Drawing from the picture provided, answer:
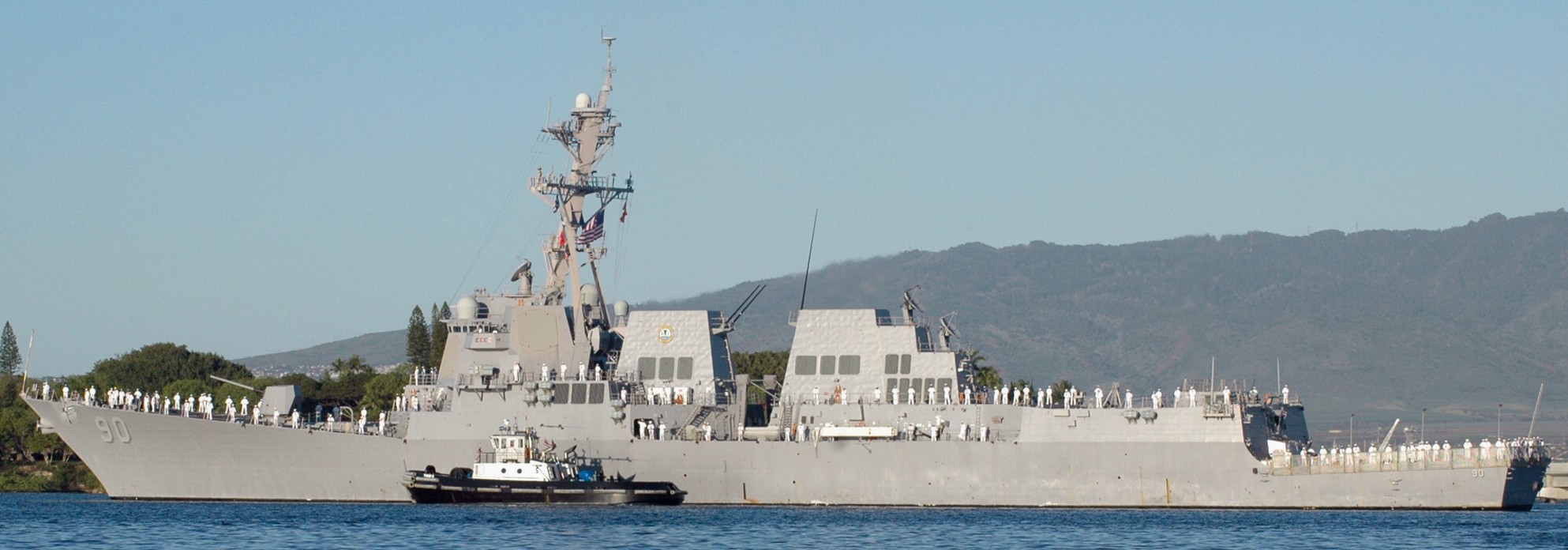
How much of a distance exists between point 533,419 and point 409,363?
37.5m

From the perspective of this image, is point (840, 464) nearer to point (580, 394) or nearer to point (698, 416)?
point (698, 416)

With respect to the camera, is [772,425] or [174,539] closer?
[174,539]

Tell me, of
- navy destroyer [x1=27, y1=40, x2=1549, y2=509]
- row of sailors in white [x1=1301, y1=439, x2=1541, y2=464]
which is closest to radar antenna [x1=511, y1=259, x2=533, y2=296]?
navy destroyer [x1=27, y1=40, x2=1549, y2=509]

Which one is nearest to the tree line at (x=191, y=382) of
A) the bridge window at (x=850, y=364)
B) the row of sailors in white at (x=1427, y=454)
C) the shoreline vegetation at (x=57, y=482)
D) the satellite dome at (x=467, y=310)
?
the shoreline vegetation at (x=57, y=482)

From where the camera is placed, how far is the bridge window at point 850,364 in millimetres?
44000

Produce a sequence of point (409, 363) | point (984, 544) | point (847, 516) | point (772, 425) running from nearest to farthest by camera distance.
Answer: point (984, 544), point (847, 516), point (772, 425), point (409, 363)

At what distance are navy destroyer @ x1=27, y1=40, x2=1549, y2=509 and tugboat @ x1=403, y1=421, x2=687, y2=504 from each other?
84 centimetres

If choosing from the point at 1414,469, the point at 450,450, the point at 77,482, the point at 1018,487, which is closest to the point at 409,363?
the point at 77,482

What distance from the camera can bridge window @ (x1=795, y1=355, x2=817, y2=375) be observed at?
44312 millimetres

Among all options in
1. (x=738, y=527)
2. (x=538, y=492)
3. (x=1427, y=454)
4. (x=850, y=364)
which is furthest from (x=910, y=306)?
(x=1427, y=454)

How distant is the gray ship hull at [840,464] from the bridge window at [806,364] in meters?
1.09

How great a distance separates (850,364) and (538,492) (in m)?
7.79

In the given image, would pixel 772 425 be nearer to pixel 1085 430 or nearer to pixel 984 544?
pixel 1085 430

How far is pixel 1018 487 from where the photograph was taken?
136 ft
